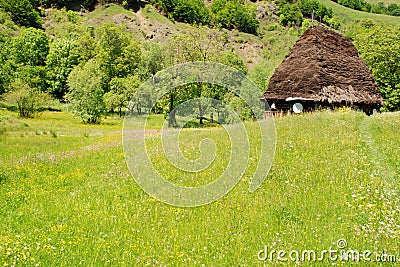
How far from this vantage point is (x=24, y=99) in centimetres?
4528

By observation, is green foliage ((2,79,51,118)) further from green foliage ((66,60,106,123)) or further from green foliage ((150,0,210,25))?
green foliage ((150,0,210,25))

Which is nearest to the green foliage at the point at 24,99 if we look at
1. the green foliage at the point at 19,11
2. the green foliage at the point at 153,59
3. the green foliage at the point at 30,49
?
the green foliage at the point at 30,49

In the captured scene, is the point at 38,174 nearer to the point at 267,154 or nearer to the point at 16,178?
the point at 16,178

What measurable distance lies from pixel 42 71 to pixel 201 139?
59.1m

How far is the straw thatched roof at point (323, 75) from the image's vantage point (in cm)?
2683

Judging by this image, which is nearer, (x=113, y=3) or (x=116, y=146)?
(x=116, y=146)

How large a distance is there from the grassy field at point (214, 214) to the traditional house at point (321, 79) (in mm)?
13305

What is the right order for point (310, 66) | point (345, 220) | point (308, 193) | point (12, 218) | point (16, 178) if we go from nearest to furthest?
point (345, 220) → point (12, 218) → point (308, 193) → point (16, 178) → point (310, 66)

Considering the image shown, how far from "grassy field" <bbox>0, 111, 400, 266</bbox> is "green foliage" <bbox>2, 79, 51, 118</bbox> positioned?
35.0 metres

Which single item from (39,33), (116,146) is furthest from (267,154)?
(39,33)

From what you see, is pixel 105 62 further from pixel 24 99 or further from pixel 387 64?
pixel 387 64

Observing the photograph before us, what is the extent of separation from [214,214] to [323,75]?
2157cm

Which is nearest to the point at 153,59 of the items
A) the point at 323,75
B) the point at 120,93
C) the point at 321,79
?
the point at 120,93

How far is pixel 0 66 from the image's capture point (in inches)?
2165
